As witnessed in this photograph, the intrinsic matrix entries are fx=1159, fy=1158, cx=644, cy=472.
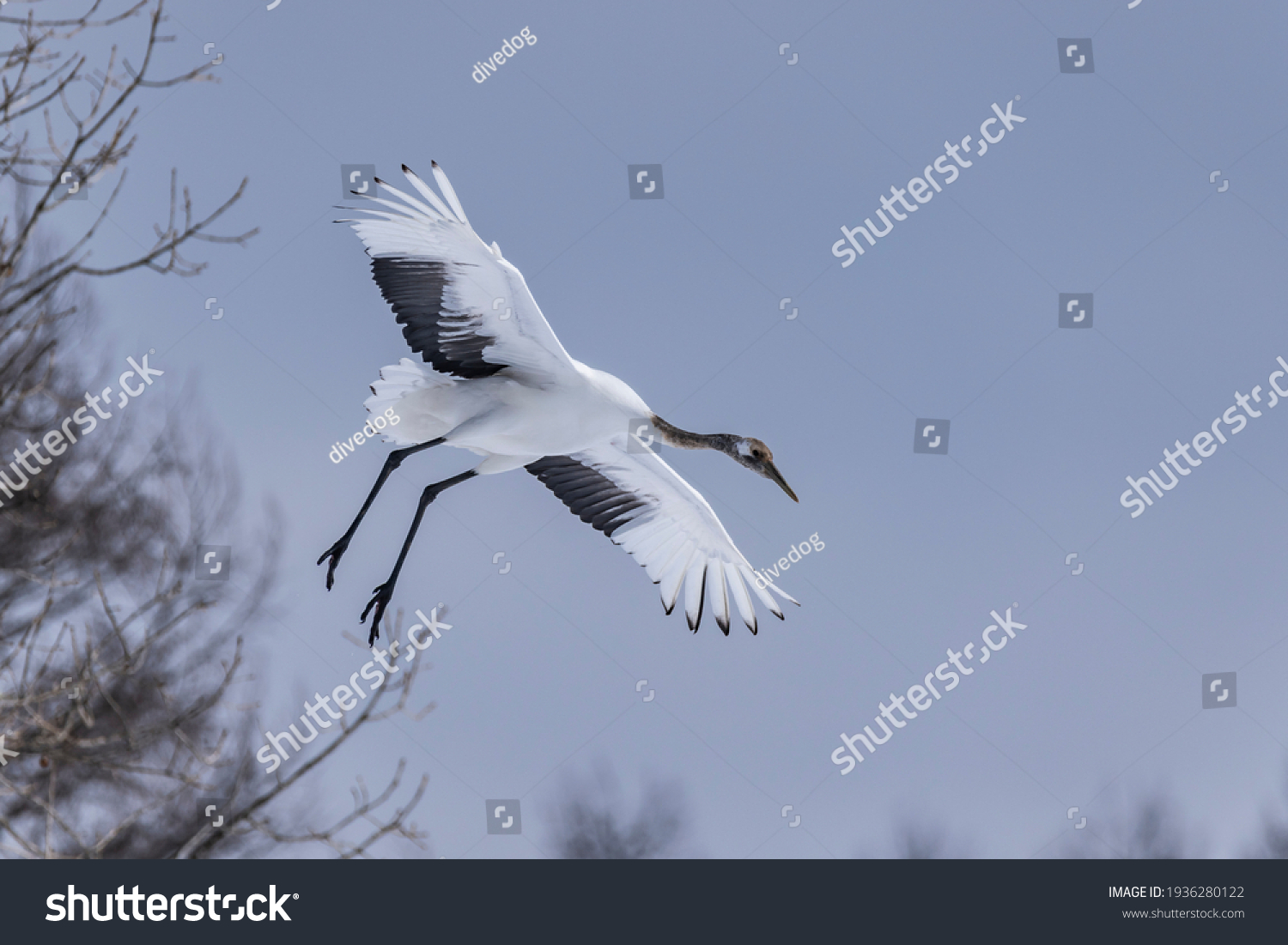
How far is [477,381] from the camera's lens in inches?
235

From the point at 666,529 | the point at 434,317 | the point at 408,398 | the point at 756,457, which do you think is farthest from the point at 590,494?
the point at 434,317

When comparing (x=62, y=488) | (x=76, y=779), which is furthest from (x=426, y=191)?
(x=62, y=488)

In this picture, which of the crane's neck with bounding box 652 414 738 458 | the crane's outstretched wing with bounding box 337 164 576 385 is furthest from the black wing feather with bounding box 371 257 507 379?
the crane's neck with bounding box 652 414 738 458

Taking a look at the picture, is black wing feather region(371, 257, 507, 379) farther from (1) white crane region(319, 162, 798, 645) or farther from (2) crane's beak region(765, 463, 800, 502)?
(2) crane's beak region(765, 463, 800, 502)

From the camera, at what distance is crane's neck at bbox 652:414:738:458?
21.3ft

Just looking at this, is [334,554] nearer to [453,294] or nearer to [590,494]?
[453,294]

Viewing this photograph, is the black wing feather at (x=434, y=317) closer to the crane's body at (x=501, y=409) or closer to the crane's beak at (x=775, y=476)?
the crane's body at (x=501, y=409)

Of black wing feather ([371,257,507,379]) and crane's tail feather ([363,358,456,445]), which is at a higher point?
black wing feather ([371,257,507,379])

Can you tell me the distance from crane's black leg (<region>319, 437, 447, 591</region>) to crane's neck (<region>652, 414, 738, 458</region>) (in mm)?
1299

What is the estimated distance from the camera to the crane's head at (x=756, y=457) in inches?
266

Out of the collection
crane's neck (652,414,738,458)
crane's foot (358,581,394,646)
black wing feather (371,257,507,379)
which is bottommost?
crane's foot (358,581,394,646)

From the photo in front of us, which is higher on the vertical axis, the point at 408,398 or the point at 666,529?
the point at 408,398

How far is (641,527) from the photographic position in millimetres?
7301

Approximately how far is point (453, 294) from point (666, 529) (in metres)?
2.33
